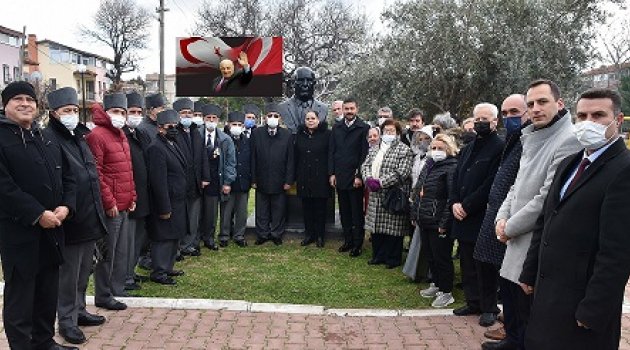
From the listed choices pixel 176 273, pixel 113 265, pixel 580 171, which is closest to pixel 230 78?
pixel 176 273

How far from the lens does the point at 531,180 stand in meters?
4.19

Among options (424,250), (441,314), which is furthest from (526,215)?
(424,250)

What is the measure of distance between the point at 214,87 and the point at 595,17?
10.5 meters

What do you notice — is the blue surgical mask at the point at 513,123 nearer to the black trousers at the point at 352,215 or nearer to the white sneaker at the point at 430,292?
the white sneaker at the point at 430,292

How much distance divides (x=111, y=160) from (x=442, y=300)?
12.5ft

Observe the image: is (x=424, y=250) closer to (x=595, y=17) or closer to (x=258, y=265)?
(x=258, y=265)

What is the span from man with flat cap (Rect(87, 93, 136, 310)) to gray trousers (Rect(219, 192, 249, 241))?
306 centimetres

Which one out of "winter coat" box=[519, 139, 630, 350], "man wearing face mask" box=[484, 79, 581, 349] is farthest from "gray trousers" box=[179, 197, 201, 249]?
"winter coat" box=[519, 139, 630, 350]

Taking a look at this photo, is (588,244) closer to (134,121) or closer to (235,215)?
(134,121)

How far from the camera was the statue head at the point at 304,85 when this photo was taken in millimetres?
9703

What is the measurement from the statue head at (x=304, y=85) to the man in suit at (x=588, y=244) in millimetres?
6572

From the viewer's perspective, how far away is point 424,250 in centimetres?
680

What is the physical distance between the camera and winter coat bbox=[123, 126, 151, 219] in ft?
20.1

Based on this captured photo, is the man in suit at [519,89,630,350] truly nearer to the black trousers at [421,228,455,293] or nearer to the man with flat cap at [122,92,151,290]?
the black trousers at [421,228,455,293]
